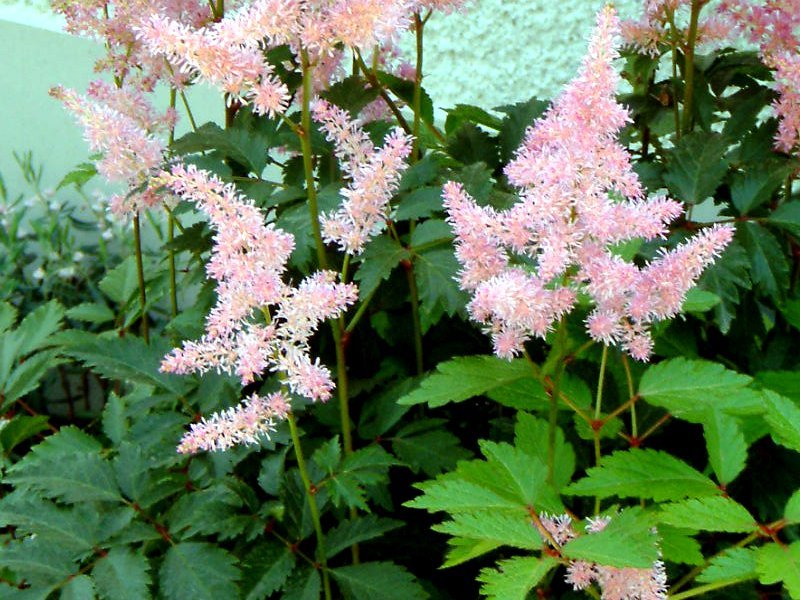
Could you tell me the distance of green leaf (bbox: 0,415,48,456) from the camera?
1111 millimetres

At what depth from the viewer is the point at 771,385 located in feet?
2.69

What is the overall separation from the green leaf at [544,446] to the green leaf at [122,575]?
0.32 m

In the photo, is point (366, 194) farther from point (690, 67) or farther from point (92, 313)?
point (92, 313)

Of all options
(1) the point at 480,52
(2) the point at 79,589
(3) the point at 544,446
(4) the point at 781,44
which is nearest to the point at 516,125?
(4) the point at 781,44

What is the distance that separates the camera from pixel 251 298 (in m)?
0.61

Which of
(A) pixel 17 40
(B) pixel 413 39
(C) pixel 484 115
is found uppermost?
(A) pixel 17 40

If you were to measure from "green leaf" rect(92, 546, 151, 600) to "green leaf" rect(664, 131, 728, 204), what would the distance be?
2.02ft

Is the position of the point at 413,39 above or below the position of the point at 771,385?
above

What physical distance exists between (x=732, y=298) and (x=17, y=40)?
2.01m

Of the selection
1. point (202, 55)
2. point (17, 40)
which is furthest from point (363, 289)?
point (17, 40)

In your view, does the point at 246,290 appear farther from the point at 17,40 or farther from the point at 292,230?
the point at 17,40

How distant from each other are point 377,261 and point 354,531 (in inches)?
9.2

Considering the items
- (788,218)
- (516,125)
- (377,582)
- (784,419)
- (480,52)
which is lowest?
(377,582)

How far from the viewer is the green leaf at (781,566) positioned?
19.8 inches
